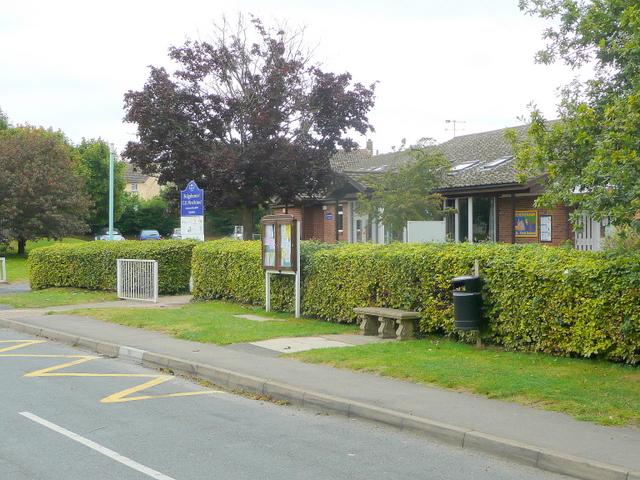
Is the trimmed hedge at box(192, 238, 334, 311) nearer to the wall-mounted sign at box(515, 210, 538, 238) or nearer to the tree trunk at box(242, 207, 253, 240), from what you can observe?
the wall-mounted sign at box(515, 210, 538, 238)

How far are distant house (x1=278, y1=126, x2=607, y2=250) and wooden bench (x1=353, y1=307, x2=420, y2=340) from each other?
8759 millimetres

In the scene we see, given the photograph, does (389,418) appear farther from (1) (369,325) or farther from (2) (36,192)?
(2) (36,192)

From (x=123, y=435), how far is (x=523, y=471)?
3.67m

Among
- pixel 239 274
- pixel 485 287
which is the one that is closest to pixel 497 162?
pixel 239 274

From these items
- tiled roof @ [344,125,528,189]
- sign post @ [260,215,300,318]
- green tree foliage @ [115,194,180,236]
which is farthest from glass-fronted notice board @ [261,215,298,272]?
green tree foliage @ [115,194,180,236]

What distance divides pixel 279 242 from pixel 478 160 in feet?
52.5

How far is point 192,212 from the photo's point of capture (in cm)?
2122

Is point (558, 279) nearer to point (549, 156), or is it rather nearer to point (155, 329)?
point (549, 156)

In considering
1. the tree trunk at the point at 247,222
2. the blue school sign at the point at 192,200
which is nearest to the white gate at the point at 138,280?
the blue school sign at the point at 192,200

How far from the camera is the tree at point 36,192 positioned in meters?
41.5

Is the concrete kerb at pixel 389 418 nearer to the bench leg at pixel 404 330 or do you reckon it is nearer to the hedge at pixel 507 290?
the hedge at pixel 507 290

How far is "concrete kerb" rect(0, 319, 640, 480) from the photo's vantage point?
18.4ft

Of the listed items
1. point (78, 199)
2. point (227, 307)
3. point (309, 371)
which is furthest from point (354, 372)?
point (78, 199)

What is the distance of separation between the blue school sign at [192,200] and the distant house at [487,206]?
7609 millimetres
